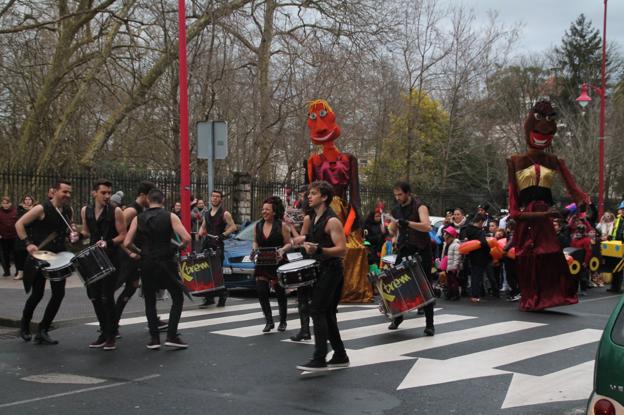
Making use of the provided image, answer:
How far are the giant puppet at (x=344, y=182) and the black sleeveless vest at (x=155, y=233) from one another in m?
4.39

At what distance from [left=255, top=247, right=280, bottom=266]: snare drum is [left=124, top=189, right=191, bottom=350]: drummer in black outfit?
1.44 metres

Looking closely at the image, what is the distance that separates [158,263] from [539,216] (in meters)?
6.00

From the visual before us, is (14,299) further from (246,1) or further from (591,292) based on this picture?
(246,1)

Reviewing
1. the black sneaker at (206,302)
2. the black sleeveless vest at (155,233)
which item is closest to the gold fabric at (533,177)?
the black sneaker at (206,302)

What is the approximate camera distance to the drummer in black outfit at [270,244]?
10.6m

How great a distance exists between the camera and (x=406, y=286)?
397 inches

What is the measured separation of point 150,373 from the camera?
8.20 meters

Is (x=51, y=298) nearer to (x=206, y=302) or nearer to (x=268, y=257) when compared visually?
(x=268, y=257)

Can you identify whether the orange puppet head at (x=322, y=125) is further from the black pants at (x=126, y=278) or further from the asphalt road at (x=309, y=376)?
the black pants at (x=126, y=278)

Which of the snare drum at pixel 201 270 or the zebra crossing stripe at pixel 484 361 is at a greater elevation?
the snare drum at pixel 201 270

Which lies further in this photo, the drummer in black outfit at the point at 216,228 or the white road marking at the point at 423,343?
the drummer in black outfit at the point at 216,228

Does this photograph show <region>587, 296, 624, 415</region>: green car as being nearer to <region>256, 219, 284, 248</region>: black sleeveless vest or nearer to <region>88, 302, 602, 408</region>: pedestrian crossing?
<region>88, 302, 602, 408</region>: pedestrian crossing

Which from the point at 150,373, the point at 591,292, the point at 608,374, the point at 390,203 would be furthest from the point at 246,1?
the point at 608,374

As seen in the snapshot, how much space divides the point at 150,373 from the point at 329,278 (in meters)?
1.96
